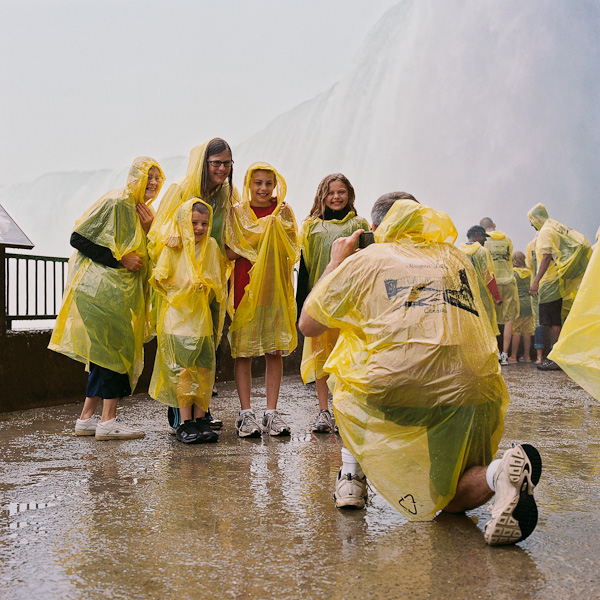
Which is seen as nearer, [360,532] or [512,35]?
[360,532]

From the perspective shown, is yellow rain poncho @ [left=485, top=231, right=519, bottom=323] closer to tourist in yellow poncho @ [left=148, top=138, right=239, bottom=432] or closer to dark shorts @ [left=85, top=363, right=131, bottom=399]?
tourist in yellow poncho @ [left=148, top=138, right=239, bottom=432]

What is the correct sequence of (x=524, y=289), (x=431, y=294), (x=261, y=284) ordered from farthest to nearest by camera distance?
(x=524, y=289)
(x=261, y=284)
(x=431, y=294)

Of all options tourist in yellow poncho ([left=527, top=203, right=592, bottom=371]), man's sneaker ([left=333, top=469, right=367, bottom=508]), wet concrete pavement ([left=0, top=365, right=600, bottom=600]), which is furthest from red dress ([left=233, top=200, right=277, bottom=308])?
tourist in yellow poncho ([left=527, top=203, right=592, bottom=371])

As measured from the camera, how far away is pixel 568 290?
8.23m

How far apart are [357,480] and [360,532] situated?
298mm

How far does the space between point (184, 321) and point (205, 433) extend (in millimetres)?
547

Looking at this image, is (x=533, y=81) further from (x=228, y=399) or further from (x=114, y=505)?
(x=114, y=505)

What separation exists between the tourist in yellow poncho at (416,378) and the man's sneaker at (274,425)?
1542 millimetres

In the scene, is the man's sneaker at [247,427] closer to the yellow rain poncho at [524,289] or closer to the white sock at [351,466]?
the white sock at [351,466]

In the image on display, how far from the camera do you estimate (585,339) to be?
257 cm

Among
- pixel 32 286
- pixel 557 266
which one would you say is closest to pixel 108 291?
pixel 32 286

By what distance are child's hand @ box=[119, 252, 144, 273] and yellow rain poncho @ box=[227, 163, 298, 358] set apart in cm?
48

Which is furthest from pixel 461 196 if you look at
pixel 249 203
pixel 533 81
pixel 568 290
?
pixel 249 203

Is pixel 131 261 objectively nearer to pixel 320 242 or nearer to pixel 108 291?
pixel 108 291
